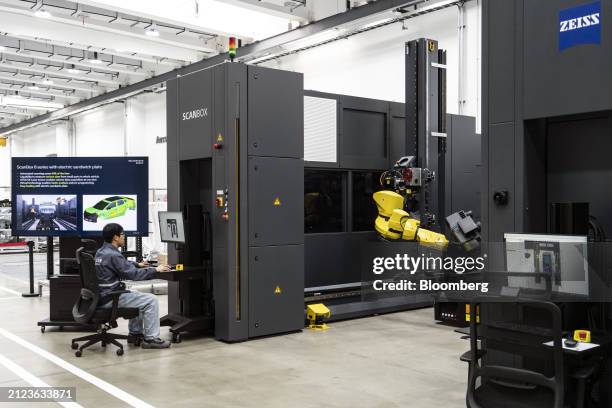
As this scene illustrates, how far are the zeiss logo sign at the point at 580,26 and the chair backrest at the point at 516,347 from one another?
153 cm

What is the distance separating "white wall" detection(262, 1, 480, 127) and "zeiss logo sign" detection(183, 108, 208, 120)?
Answer: 13.3 ft

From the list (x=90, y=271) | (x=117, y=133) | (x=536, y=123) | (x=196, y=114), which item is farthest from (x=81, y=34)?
(x=536, y=123)

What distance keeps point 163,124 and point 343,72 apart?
6474 mm

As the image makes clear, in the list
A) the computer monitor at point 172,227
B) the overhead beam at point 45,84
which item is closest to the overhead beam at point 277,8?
the computer monitor at point 172,227

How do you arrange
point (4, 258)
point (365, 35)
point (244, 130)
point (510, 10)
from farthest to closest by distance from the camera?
1. point (4, 258)
2. point (365, 35)
3. point (244, 130)
4. point (510, 10)

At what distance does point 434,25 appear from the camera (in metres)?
9.33

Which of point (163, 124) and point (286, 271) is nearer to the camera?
point (286, 271)

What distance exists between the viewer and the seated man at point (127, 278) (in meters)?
5.42

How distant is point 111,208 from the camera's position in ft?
23.3

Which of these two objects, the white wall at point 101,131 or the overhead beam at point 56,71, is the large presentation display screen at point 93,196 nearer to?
the overhead beam at point 56,71

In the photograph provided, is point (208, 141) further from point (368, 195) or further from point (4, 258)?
point (4, 258)

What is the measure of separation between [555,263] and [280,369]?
8.30 ft

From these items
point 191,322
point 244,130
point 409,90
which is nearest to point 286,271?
point 191,322

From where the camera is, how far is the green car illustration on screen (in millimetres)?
7062
